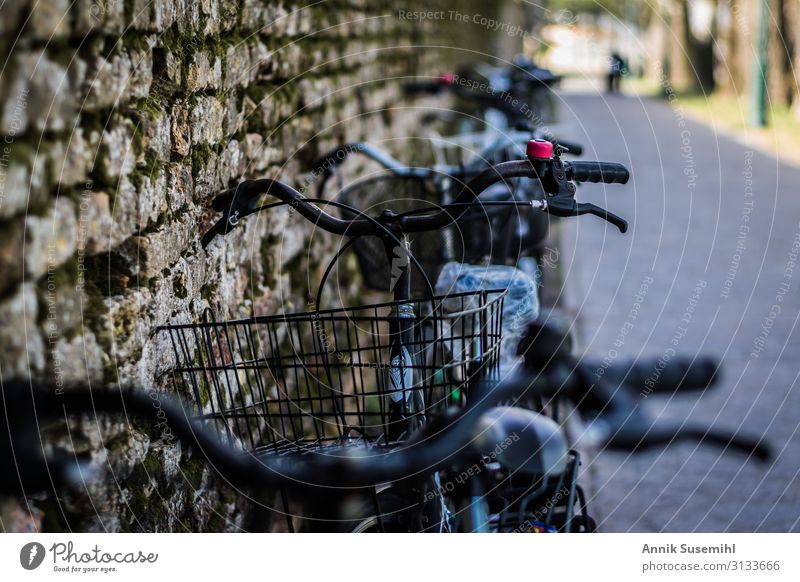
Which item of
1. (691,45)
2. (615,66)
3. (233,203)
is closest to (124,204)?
(233,203)

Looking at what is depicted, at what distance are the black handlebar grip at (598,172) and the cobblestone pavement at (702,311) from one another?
0.67 meters

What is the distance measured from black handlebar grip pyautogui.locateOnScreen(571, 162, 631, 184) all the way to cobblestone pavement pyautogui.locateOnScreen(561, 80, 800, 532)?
26.5 inches

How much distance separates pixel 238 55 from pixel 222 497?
1173 mm

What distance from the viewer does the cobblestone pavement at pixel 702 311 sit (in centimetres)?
289

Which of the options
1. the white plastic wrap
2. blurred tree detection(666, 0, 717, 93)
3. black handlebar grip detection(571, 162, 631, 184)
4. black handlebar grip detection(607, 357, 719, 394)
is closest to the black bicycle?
black handlebar grip detection(571, 162, 631, 184)

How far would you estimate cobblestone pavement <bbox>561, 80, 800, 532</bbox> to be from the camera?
2.89m

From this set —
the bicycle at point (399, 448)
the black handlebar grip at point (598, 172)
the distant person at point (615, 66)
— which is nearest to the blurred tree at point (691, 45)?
the distant person at point (615, 66)

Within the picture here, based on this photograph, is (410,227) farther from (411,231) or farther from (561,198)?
(561,198)

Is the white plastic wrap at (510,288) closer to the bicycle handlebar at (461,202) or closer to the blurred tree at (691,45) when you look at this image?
the bicycle handlebar at (461,202)

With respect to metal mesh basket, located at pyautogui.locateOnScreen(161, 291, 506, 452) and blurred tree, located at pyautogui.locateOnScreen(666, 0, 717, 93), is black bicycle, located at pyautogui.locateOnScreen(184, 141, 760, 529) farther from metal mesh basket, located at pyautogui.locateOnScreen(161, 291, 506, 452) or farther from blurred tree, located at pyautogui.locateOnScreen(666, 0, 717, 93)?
blurred tree, located at pyautogui.locateOnScreen(666, 0, 717, 93)

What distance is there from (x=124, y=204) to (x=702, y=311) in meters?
3.85

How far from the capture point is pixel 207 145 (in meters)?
2.22

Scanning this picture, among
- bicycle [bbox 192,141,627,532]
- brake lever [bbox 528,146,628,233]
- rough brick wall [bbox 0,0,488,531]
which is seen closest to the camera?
rough brick wall [bbox 0,0,488,531]
